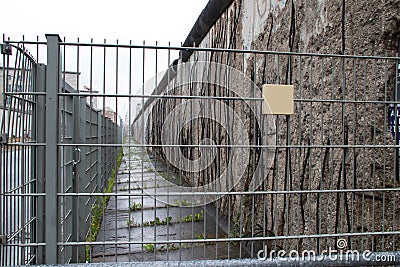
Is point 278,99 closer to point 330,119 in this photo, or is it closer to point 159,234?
point 330,119

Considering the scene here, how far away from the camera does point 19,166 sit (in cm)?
250

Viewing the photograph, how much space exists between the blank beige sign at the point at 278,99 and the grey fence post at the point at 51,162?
1095 millimetres

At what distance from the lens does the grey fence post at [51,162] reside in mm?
2156

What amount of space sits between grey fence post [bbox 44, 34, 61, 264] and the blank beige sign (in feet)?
3.59

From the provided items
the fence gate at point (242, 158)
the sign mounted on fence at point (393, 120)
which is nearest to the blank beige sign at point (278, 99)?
the fence gate at point (242, 158)

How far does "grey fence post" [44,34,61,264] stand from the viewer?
216 cm

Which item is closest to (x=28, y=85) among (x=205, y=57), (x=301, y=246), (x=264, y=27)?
Result: (x=301, y=246)

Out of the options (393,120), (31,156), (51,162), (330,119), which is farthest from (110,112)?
(393,120)

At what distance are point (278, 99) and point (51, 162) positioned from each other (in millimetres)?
1233

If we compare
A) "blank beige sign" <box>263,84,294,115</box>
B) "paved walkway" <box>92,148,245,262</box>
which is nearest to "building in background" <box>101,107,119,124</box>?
"paved walkway" <box>92,148,245,262</box>

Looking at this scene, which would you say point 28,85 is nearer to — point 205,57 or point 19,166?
point 19,166

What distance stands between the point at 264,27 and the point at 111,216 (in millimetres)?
3753

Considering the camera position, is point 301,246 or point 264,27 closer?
point 301,246

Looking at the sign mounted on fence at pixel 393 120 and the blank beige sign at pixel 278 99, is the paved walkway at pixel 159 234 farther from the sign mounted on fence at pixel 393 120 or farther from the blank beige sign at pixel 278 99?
the sign mounted on fence at pixel 393 120
